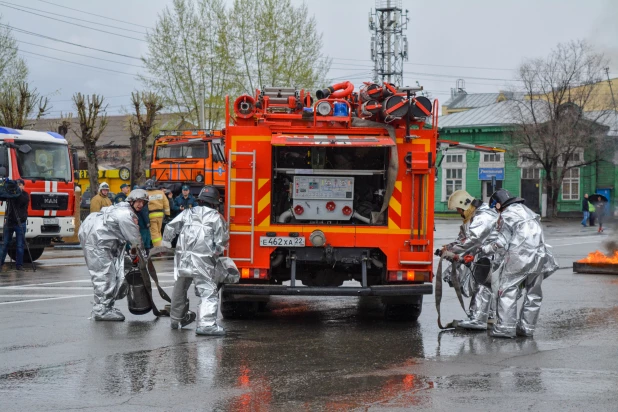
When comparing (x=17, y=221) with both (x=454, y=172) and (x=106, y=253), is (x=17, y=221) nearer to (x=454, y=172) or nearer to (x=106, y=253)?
(x=106, y=253)

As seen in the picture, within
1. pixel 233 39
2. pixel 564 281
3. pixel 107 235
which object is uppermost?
pixel 233 39

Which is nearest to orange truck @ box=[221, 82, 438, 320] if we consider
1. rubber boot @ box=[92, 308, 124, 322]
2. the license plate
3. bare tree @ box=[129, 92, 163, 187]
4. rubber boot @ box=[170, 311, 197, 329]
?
the license plate

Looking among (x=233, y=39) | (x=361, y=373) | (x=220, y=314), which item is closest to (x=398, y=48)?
(x=233, y=39)

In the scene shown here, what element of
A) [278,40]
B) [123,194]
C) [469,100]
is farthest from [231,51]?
[469,100]

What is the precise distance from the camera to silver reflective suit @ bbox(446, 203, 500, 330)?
10109mm

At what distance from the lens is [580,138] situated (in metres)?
51.9

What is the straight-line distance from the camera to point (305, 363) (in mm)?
7988

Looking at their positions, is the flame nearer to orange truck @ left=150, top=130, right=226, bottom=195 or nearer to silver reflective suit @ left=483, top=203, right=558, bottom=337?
silver reflective suit @ left=483, top=203, right=558, bottom=337

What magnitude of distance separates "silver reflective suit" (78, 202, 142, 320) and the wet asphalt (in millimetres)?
311

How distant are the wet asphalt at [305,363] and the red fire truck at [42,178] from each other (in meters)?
7.42

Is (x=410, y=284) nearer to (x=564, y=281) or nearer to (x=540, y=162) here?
(x=564, y=281)

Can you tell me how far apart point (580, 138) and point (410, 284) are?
1741 inches

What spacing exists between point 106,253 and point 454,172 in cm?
5150

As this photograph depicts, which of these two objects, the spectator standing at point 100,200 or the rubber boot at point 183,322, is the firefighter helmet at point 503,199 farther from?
the spectator standing at point 100,200
